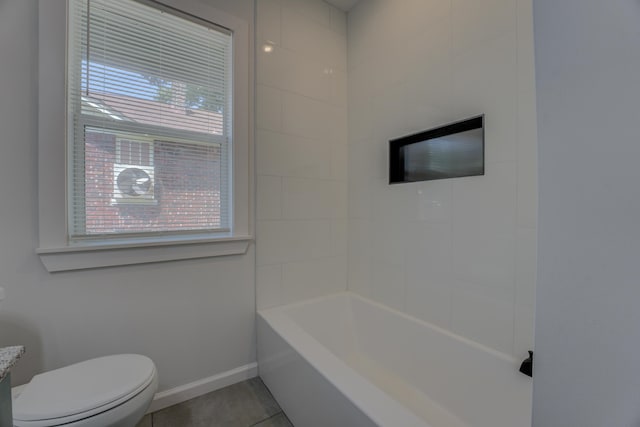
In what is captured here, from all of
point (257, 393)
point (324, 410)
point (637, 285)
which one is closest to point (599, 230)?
point (637, 285)

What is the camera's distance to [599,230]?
1.11 ft

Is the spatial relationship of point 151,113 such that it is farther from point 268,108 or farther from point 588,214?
point 588,214

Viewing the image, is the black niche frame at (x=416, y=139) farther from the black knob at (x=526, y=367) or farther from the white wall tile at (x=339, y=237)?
the black knob at (x=526, y=367)

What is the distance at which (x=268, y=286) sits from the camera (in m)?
2.01

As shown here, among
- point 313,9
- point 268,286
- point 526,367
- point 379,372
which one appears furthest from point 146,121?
point 526,367

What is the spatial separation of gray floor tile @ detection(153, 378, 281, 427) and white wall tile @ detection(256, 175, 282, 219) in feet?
3.87

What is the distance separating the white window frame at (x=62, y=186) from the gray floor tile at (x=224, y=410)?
35.8 inches

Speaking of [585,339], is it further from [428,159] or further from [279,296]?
[279,296]

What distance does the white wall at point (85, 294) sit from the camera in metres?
1.28

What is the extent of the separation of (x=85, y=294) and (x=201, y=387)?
2.98 feet

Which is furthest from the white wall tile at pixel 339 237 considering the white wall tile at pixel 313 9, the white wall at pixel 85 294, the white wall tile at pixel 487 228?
the white wall tile at pixel 313 9

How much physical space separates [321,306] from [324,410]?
3.08ft

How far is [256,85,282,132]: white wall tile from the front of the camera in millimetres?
1933

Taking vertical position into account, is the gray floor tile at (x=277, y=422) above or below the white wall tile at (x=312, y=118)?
below
